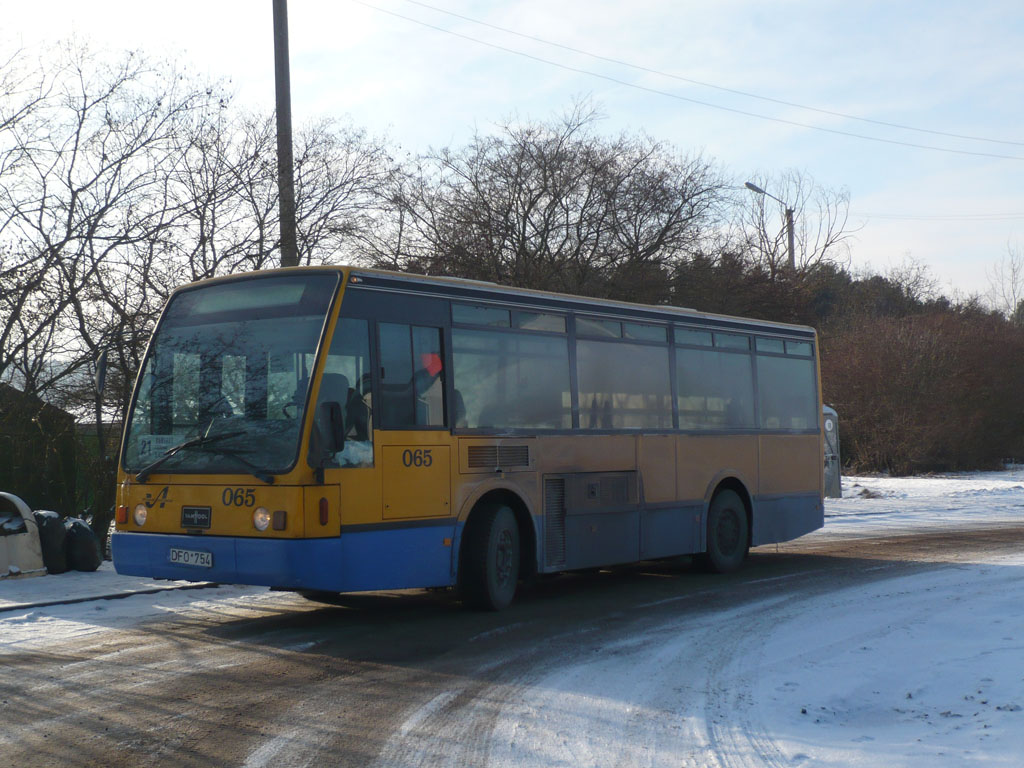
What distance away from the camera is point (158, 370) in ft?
32.7

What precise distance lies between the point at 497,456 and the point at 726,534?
452cm

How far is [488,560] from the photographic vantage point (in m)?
10.2

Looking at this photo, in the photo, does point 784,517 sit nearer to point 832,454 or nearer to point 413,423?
point 413,423

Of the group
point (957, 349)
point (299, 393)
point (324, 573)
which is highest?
point (957, 349)

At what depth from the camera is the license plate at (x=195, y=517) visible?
9.16 meters

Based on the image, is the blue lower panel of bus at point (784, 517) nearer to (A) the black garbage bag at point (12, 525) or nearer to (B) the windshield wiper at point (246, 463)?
(B) the windshield wiper at point (246, 463)

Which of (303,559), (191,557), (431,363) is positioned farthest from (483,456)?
(191,557)

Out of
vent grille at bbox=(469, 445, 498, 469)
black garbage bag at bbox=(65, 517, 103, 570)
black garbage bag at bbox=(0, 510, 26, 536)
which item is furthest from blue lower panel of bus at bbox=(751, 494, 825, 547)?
black garbage bag at bbox=(0, 510, 26, 536)

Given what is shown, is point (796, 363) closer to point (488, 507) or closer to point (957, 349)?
Answer: point (488, 507)

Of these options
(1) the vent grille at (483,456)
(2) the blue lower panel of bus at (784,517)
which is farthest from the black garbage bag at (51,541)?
(2) the blue lower panel of bus at (784,517)

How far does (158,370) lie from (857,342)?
32.5 meters

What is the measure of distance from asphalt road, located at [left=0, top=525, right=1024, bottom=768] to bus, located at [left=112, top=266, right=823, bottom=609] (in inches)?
20.2

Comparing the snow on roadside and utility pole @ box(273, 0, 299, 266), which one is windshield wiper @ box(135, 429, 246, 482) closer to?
utility pole @ box(273, 0, 299, 266)

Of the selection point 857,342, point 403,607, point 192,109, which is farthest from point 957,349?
point 403,607
